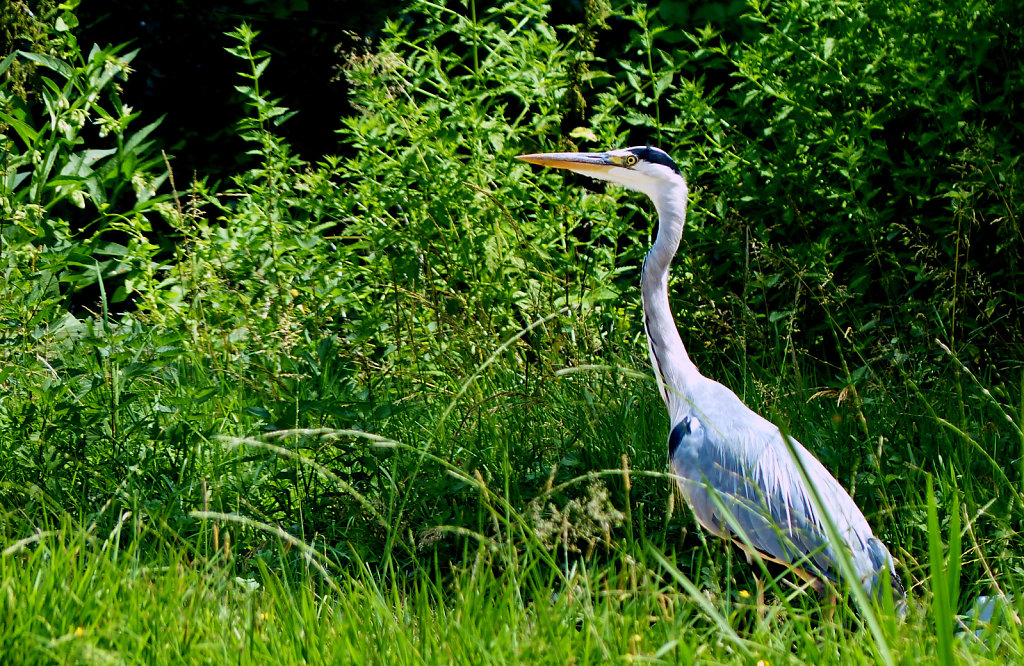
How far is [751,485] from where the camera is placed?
9.50ft

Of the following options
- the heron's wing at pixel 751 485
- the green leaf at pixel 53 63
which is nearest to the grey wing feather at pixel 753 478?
the heron's wing at pixel 751 485

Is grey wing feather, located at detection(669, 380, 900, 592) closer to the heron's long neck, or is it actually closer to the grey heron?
the grey heron

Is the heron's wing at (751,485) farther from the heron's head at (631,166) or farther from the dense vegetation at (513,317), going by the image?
the heron's head at (631,166)

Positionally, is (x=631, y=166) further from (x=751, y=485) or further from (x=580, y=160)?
(x=751, y=485)

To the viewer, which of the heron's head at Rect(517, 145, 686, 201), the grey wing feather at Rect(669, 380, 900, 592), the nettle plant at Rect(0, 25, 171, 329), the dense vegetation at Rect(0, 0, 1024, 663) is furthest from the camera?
the nettle plant at Rect(0, 25, 171, 329)

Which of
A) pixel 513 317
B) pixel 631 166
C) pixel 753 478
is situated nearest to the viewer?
pixel 753 478

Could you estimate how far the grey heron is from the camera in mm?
2625

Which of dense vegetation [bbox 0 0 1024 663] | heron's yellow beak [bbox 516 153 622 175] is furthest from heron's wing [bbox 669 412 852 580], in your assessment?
heron's yellow beak [bbox 516 153 622 175]

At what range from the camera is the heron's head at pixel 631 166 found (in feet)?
10.7

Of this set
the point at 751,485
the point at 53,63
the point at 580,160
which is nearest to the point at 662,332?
the point at 751,485

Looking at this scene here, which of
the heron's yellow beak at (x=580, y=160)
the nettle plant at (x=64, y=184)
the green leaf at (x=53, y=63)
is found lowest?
the nettle plant at (x=64, y=184)

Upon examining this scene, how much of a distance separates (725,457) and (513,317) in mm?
1270

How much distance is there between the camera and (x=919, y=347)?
143 inches

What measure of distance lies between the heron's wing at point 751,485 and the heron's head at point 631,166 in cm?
82
